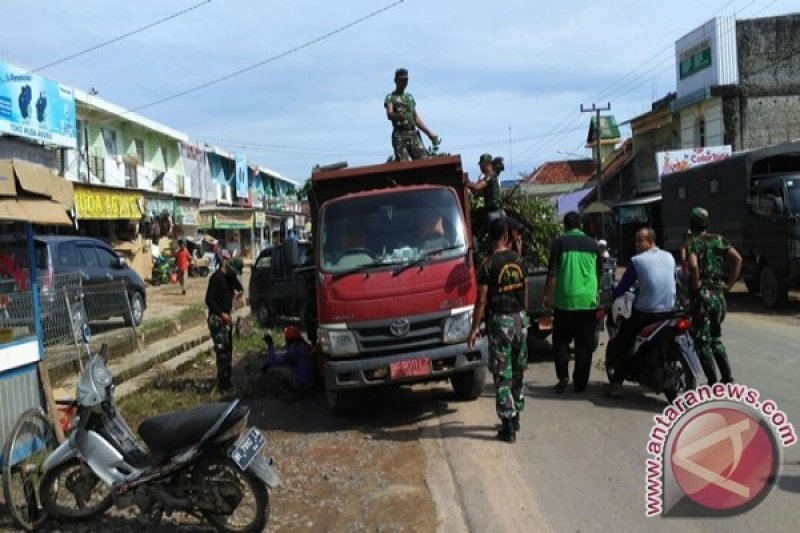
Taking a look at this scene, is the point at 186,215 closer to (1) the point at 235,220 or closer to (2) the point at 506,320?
(1) the point at 235,220

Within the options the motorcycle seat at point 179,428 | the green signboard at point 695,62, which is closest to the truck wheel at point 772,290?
the motorcycle seat at point 179,428

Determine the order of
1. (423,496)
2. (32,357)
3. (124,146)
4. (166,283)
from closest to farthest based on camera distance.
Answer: (423,496) < (32,357) < (166,283) < (124,146)

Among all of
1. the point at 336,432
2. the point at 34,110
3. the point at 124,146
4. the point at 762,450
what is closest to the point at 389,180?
the point at 336,432

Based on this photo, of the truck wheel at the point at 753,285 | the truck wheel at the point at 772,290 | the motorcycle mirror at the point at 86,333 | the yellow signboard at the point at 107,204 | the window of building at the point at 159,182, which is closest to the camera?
the motorcycle mirror at the point at 86,333

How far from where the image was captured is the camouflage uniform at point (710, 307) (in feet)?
23.4

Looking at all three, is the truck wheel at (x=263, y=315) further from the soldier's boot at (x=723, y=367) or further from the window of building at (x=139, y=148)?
the window of building at (x=139, y=148)

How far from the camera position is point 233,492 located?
182 inches

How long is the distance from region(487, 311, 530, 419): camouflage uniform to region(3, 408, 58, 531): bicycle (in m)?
3.49

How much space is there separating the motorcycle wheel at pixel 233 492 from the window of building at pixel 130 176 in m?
28.3

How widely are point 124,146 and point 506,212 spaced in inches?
980

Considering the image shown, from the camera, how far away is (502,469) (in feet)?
18.4

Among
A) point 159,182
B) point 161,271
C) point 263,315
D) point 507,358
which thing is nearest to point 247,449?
point 507,358

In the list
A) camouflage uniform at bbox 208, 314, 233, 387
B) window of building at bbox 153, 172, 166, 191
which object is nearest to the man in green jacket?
camouflage uniform at bbox 208, 314, 233, 387

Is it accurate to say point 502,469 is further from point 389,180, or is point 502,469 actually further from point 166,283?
point 166,283
